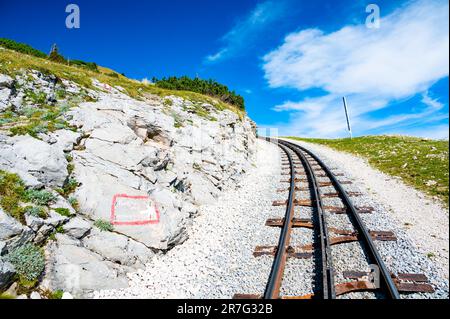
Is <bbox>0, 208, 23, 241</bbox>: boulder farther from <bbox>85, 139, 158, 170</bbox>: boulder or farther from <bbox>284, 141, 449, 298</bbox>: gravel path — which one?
<bbox>284, 141, 449, 298</bbox>: gravel path

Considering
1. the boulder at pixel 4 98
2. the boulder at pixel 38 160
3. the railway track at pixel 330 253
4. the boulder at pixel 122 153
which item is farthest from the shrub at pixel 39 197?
the railway track at pixel 330 253

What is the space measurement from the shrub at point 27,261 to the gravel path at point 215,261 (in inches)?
59.3

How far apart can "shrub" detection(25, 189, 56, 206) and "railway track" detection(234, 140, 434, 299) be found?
5941 millimetres

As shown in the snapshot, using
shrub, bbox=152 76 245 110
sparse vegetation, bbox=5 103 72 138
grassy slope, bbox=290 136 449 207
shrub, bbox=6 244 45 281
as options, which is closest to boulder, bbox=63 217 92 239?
shrub, bbox=6 244 45 281

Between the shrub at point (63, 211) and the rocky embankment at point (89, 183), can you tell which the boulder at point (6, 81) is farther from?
the shrub at point (63, 211)

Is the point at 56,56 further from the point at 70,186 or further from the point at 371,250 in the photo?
the point at 371,250

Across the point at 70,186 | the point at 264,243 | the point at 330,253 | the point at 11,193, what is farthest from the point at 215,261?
the point at 11,193

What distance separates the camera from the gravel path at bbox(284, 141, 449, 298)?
20.9 feet

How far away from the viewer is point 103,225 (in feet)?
25.9

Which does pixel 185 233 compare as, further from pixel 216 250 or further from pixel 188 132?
pixel 188 132

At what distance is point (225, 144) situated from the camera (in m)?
18.9

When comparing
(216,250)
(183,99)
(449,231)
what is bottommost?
(216,250)

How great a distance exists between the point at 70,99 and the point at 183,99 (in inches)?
357
